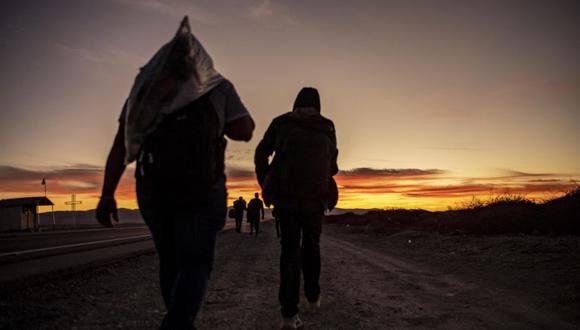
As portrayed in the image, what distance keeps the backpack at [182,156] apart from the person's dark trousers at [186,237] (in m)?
0.05

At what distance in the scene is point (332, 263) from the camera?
789cm

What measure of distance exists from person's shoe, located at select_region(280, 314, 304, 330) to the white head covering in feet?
6.23

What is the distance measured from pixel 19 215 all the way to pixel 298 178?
152 ft

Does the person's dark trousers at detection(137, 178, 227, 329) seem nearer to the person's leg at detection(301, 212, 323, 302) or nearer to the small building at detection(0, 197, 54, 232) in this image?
the person's leg at detection(301, 212, 323, 302)

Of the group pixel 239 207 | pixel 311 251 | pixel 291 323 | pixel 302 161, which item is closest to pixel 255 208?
pixel 239 207

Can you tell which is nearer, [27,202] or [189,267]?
[189,267]

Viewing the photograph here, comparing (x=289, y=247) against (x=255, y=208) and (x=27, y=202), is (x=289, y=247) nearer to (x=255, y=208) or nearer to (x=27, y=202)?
(x=255, y=208)

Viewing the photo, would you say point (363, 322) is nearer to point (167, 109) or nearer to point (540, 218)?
point (167, 109)

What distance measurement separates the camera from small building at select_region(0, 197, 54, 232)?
40.6 meters

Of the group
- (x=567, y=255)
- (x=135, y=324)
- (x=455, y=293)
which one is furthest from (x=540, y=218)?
(x=135, y=324)

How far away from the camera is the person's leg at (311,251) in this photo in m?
3.61

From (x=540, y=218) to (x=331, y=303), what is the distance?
10.9 metres

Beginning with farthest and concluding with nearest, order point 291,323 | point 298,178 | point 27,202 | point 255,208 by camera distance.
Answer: point 27,202 → point 255,208 → point 298,178 → point 291,323

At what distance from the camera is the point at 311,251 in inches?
148
